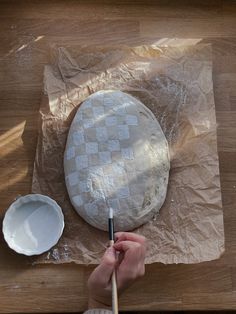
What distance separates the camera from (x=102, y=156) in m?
0.91

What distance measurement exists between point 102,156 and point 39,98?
202 mm

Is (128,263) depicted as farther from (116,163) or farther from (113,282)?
(116,163)

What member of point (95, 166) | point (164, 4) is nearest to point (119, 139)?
point (95, 166)

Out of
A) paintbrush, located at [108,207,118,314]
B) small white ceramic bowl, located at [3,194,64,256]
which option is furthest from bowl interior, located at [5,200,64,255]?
paintbrush, located at [108,207,118,314]

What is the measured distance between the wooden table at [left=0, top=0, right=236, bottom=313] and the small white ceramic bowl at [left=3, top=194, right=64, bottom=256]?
27mm

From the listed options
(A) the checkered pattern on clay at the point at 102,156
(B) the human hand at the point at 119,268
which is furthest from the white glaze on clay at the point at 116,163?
(B) the human hand at the point at 119,268

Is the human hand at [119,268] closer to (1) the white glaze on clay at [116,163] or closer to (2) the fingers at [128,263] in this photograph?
(2) the fingers at [128,263]

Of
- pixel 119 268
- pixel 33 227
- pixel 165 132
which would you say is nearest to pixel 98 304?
pixel 119 268

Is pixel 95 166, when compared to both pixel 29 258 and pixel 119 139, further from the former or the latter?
pixel 29 258

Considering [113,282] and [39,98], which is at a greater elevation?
[39,98]

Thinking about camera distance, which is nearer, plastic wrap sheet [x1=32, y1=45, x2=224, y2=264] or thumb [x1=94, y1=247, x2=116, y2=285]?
thumb [x1=94, y1=247, x2=116, y2=285]

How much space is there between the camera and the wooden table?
87 centimetres

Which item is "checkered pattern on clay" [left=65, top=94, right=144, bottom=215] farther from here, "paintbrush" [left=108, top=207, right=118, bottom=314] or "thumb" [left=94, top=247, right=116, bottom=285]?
"thumb" [left=94, top=247, right=116, bottom=285]

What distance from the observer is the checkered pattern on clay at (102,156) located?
893 millimetres
